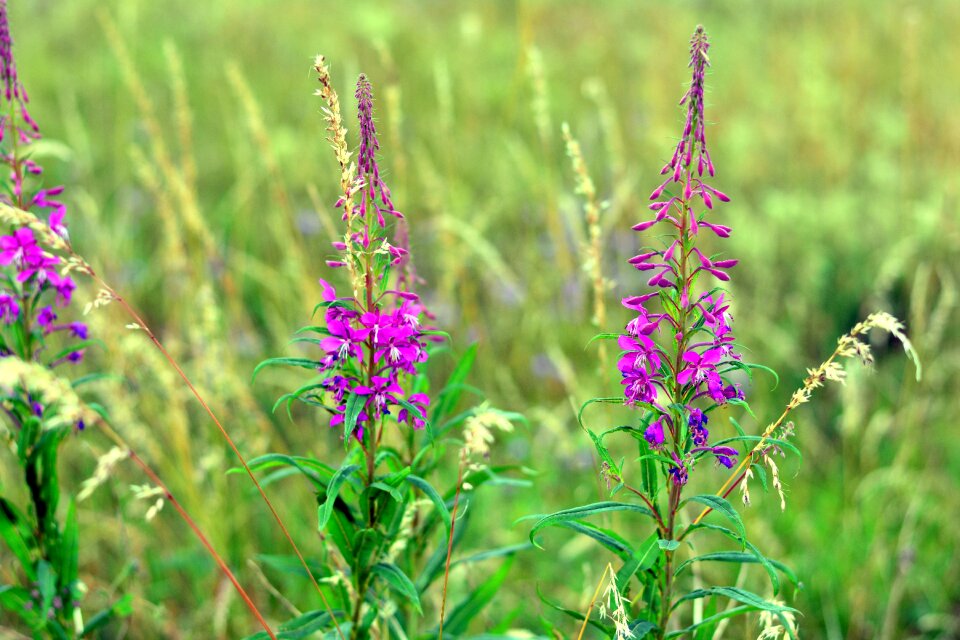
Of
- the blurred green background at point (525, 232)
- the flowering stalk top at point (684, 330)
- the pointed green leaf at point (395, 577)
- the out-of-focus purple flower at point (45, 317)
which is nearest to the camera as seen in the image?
the flowering stalk top at point (684, 330)

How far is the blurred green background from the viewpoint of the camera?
2938 millimetres

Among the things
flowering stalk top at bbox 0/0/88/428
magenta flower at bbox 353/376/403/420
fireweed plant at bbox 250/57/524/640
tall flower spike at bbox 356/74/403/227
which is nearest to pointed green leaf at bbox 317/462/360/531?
fireweed plant at bbox 250/57/524/640

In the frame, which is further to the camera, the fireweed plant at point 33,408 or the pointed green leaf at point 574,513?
the fireweed plant at point 33,408

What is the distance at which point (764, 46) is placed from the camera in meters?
7.66

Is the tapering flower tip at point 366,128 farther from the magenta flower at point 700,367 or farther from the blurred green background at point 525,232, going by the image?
the blurred green background at point 525,232

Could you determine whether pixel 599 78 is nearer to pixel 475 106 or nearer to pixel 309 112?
pixel 475 106

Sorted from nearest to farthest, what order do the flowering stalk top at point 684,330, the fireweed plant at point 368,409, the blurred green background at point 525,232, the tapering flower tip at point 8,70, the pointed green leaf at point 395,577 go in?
the flowering stalk top at point 684,330, the fireweed plant at point 368,409, the pointed green leaf at point 395,577, the tapering flower tip at point 8,70, the blurred green background at point 525,232

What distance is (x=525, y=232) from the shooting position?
17.3 ft

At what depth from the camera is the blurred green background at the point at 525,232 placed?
2.94m

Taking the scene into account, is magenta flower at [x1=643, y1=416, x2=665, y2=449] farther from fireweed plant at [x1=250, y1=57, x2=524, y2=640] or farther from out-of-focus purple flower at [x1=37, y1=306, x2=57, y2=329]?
out-of-focus purple flower at [x1=37, y1=306, x2=57, y2=329]

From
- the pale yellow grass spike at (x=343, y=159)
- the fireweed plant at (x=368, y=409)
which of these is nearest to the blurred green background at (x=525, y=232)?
the fireweed plant at (x=368, y=409)

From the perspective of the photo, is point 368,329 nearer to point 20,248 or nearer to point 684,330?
point 684,330

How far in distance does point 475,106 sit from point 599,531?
5438mm

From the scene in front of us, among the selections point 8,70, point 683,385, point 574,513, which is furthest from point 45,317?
point 683,385
